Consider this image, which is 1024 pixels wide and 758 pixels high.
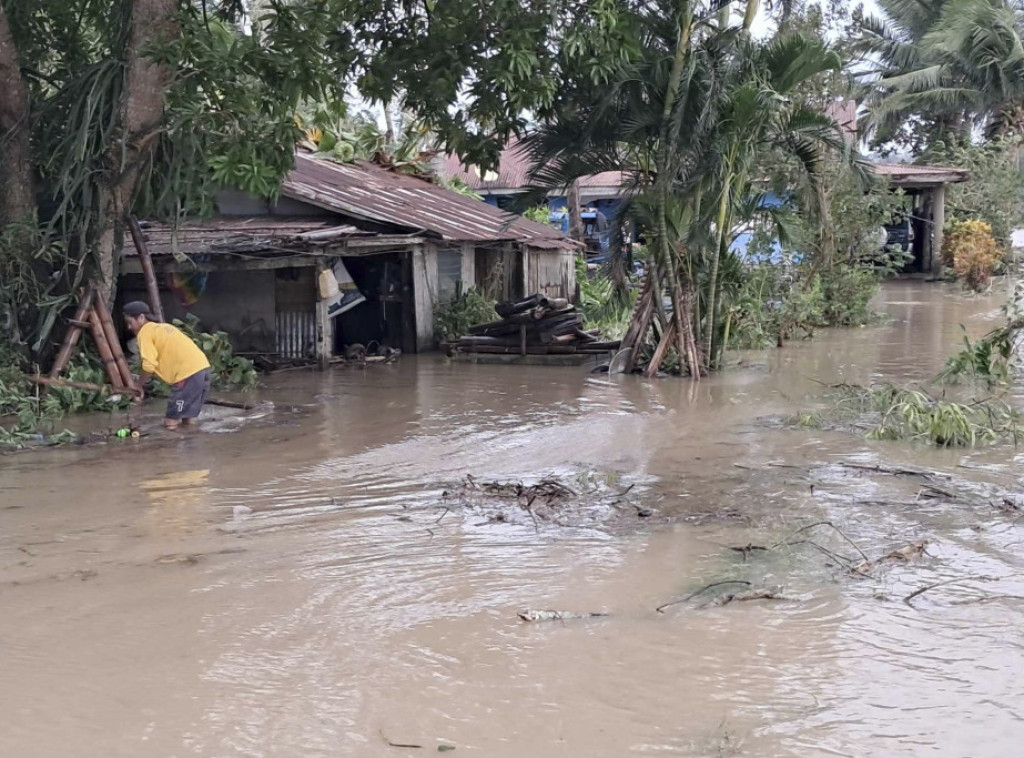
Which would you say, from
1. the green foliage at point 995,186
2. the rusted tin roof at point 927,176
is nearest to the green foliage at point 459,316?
the rusted tin roof at point 927,176

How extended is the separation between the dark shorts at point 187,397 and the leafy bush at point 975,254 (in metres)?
20.0

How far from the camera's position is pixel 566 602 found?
242 inches

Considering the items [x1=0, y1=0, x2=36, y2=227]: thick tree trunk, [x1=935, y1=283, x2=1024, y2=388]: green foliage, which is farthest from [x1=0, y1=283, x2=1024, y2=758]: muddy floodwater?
[x1=0, y1=0, x2=36, y2=227]: thick tree trunk

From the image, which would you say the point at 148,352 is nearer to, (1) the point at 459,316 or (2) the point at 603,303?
(1) the point at 459,316

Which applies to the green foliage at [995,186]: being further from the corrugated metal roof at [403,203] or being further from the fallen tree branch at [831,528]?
the fallen tree branch at [831,528]

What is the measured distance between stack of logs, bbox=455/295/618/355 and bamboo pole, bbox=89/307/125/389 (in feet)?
20.8

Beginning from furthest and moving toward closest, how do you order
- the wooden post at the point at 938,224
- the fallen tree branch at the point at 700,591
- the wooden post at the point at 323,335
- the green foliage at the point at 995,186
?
1. the wooden post at the point at 938,224
2. the green foliage at the point at 995,186
3. the wooden post at the point at 323,335
4. the fallen tree branch at the point at 700,591

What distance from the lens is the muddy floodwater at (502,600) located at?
15.4ft

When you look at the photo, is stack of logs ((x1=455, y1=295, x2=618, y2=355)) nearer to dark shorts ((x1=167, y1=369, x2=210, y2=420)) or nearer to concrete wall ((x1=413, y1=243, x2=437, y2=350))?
concrete wall ((x1=413, y1=243, x2=437, y2=350))

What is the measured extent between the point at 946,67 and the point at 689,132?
828 inches

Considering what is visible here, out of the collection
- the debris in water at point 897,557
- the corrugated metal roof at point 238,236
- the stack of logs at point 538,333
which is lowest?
the debris in water at point 897,557

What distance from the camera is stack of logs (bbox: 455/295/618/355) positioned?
16.9 meters

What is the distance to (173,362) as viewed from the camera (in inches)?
431

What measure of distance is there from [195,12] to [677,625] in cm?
896
